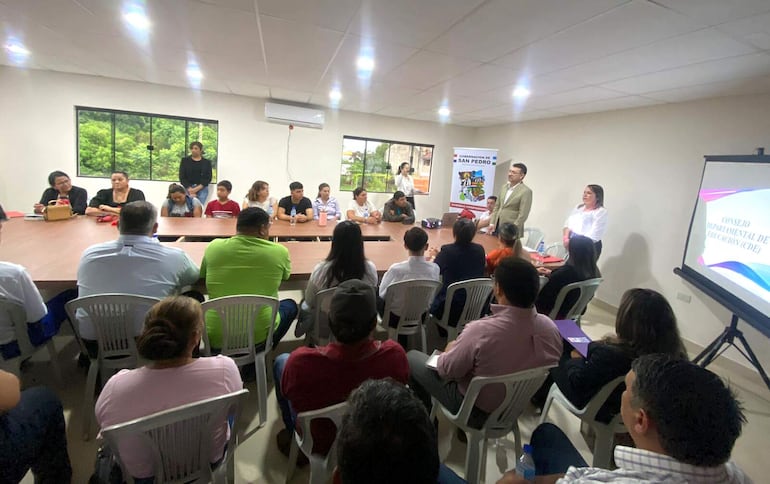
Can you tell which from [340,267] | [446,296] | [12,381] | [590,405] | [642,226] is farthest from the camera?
[642,226]

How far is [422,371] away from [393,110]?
5.24 metres

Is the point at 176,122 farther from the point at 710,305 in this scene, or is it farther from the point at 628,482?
the point at 710,305

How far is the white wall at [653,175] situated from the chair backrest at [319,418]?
386 cm

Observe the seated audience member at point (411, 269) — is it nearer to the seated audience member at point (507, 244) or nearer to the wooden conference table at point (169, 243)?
the wooden conference table at point (169, 243)

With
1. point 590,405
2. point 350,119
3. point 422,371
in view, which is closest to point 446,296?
point 422,371

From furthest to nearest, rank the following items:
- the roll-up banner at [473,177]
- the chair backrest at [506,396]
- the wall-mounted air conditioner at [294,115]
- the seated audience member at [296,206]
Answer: the roll-up banner at [473,177] → the wall-mounted air conditioner at [294,115] → the seated audience member at [296,206] → the chair backrest at [506,396]

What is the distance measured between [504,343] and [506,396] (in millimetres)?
240

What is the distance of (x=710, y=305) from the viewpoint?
3445mm

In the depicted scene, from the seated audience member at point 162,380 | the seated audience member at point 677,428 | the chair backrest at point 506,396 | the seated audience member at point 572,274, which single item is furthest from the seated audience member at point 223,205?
the seated audience member at point 677,428

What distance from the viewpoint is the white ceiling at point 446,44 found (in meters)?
2.02

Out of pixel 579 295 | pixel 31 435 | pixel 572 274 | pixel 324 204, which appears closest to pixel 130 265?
pixel 31 435

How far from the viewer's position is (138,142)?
5.71 m

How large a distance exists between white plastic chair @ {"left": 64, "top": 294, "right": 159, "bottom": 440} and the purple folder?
7.24 feet

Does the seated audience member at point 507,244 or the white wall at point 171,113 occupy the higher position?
the white wall at point 171,113
